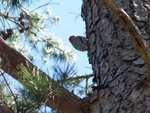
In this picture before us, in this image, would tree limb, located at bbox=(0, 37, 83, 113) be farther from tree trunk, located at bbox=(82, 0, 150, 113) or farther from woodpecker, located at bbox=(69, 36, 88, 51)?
woodpecker, located at bbox=(69, 36, 88, 51)

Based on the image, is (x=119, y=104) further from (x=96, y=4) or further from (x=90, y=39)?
(x=96, y=4)

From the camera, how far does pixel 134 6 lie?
4.87ft

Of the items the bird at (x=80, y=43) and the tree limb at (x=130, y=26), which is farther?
the bird at (x=80, y=43)

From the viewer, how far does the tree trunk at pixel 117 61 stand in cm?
122

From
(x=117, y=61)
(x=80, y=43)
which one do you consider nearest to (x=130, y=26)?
(x=117, y=61)

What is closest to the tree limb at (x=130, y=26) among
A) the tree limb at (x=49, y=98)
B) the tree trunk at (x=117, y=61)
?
the tree trunk at (x=117, y=61)

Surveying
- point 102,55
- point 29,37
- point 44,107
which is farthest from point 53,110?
point 29,37

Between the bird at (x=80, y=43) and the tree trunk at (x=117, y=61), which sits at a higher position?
the bird at (x=80, y=43)

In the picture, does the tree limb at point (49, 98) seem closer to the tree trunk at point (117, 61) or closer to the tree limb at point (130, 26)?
the tree trunk at point (117, 61)

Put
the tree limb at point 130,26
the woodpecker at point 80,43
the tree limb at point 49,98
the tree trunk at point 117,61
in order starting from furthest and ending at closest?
the woodpecker at point 80,43
the tree limb at point 49,98
the tree trunk at point 117,61
the tree limb at point 130,26

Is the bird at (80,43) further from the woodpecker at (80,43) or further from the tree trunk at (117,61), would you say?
the tree trunk at (117,61)

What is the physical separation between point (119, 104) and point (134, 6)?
15.8 inches

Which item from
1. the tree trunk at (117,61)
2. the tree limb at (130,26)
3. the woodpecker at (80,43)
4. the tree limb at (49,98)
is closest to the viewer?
the tree limb at (130,26)

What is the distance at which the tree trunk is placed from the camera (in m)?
1.22
